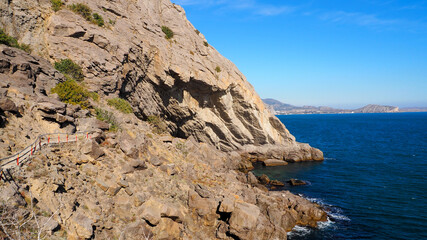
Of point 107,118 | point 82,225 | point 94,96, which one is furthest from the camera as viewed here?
point 94,96

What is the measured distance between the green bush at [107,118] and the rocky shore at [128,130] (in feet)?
0.53

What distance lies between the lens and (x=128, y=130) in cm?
2741

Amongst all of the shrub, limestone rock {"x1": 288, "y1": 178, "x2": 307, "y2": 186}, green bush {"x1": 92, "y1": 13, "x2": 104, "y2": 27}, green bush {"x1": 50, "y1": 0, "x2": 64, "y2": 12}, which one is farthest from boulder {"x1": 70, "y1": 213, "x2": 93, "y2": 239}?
limestone rock {"x1": 288, "y1": 178, "x2": 307, "y2": 186}

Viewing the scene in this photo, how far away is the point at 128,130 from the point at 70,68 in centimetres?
1187

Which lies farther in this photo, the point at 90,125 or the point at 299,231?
the point at 299,231

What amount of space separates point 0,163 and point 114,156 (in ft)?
28.2

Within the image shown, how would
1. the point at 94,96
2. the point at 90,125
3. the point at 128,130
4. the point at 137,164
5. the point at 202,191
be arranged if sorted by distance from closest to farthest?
the point at 137,164
the point at 90,125
the point at 202,191
the point at 128,130
the point at 94,96

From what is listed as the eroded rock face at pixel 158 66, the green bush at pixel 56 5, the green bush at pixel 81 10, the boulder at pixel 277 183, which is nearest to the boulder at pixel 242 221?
the boulder at pixel 277 183


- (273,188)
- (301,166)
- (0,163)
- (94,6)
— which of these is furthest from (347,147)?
(0,163)

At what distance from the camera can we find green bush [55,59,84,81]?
2947 cm

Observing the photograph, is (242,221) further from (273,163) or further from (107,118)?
(273,163)

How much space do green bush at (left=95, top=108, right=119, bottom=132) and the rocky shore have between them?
6.4 inches

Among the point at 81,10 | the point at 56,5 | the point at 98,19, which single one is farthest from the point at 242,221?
the point at 56,5

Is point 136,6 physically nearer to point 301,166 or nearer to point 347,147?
point 301,166
